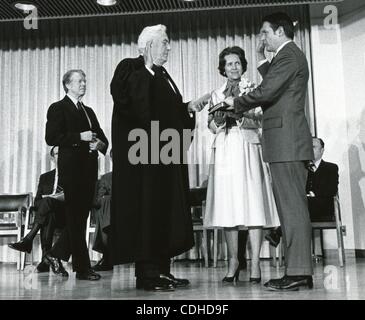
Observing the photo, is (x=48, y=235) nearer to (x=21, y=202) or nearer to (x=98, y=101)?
(x=21, y=202)

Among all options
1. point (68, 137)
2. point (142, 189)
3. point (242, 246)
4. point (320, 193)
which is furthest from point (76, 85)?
point (320, 193)

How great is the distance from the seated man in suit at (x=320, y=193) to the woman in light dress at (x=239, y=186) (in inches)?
63.8

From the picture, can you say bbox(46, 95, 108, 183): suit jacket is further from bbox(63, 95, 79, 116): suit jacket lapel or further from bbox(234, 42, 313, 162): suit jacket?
bbox(234, 42, 313, 162): suit jacket

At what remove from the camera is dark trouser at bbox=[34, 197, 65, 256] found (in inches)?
187

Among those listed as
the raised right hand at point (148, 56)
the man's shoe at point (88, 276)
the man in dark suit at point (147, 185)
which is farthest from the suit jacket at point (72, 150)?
the raised right hand at point (148, 56)

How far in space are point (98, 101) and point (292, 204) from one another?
15.0 ft

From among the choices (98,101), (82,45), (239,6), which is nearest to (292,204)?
(239,6)

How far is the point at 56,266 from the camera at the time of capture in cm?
423

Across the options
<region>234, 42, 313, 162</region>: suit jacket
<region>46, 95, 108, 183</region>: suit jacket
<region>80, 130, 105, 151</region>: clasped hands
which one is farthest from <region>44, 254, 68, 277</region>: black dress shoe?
<region>234, 42, 313, 162</region>: suit jacket

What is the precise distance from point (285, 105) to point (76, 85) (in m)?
1.79

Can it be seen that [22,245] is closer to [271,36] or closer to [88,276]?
[88,276]

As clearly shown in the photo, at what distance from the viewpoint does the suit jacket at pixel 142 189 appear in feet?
9.25

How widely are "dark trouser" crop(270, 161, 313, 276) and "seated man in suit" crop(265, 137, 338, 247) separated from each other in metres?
2.16

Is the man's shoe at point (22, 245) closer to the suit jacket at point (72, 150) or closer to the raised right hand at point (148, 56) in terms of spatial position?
the suit jacket at point (72, 150)
